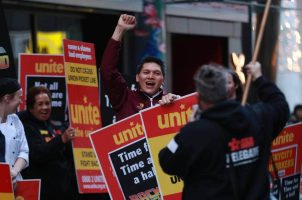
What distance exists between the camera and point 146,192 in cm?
702

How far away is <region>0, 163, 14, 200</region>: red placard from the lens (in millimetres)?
6938

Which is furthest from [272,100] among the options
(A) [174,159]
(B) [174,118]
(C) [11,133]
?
(C) [11,133]

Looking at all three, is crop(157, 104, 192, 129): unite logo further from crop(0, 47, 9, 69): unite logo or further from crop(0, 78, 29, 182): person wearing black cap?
crop(0, 47, 9, 69): unite logo

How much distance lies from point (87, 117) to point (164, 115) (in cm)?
200

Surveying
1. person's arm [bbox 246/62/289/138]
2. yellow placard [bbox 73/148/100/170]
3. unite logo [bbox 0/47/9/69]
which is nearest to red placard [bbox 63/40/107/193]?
yellow placard [bbox 73/148/100/170]

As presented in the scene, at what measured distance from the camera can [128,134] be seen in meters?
7.08

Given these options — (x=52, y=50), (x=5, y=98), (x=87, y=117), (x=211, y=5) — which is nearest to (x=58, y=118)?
(x=87, y=117)

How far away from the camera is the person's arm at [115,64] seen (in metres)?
7.05

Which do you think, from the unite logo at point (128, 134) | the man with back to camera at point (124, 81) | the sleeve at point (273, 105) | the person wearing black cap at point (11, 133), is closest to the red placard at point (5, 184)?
the person wearing black cap at point (11, 133)

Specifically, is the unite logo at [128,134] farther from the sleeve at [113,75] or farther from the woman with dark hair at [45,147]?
the woman with dark hair at [45,147]

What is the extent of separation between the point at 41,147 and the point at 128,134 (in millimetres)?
1323

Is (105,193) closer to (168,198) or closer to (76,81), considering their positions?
(76,81)

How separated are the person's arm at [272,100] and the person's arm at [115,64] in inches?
68.1

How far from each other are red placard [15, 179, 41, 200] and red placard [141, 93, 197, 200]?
1076mm
